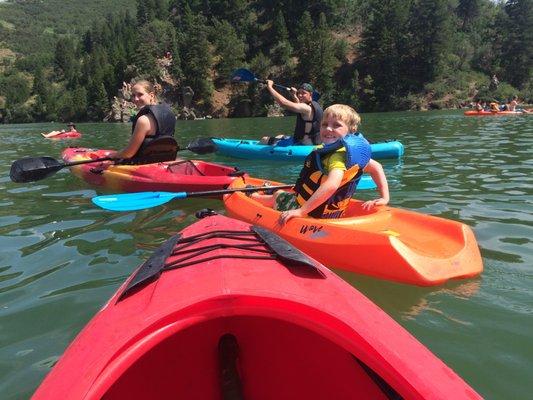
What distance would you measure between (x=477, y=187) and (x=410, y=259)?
3824 mm

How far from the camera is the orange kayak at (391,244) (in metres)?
3.24

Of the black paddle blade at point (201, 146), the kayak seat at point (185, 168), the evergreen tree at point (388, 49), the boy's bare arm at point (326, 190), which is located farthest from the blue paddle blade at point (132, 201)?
the evergreen tree at point (388, 49)

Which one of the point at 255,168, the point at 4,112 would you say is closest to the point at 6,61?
the point at 4,112

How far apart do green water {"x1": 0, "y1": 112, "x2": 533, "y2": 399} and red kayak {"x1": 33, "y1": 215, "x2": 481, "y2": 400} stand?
695 millimetres

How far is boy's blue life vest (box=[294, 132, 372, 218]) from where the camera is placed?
3.77 meters

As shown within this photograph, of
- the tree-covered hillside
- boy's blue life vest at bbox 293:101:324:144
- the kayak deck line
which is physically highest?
the tree-covered hillside

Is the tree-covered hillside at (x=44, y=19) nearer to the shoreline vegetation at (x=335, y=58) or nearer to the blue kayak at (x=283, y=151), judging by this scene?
the shoreline vegetation at (x=335, y=58)

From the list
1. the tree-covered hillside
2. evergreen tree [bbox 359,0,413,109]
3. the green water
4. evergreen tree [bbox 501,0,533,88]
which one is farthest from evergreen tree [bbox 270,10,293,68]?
the tree-covered hillside

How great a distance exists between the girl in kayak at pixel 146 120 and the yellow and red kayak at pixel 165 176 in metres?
0.31

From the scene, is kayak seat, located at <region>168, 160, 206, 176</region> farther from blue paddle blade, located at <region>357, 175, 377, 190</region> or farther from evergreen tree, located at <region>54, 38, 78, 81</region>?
evergreen tree, located at <region>54, 38, 78, 81</region>

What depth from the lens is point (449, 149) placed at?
424 inches

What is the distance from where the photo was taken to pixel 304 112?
870cm

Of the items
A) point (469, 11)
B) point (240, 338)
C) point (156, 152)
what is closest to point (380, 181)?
point (240, 338)

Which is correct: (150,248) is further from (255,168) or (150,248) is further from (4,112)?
(4,112)
